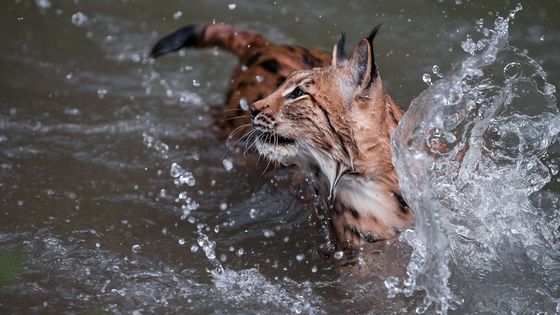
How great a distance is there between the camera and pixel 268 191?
614 cm

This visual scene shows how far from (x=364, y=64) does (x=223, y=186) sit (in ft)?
6.71

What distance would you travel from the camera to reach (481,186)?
5230 millimetres

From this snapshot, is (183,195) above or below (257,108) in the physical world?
below

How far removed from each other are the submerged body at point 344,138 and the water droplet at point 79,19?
4.12 metres

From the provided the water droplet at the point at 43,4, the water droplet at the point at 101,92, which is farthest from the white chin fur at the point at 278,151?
the water droplet at the point at 43,4

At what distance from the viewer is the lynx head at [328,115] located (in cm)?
465

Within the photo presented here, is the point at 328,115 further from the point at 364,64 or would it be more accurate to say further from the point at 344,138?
the point at 364,64

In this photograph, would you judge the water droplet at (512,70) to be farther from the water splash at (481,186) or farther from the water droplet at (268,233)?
the water droplet at (268,233)

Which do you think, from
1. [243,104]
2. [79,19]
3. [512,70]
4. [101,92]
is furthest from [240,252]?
[79,19]

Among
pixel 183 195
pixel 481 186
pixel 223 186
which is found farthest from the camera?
pixel 223 186

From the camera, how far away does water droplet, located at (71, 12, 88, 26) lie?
8516mm

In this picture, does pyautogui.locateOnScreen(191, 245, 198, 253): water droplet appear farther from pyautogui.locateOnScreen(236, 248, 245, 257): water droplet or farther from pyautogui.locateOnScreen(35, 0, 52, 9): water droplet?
pyautogui.locateOnScreen(35, 0, 52, 9): water droplet

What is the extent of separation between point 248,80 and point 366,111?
1493mm

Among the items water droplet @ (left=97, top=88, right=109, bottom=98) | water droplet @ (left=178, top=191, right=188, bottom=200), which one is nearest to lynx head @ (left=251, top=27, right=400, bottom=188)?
water droplet @ (left=178, top=191, right=188, bottom=200)
